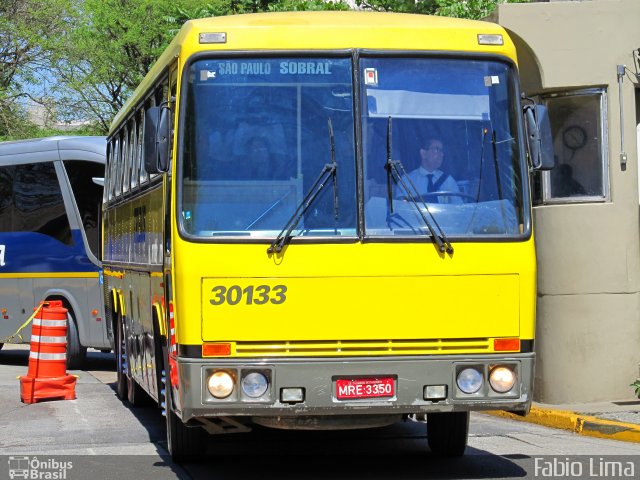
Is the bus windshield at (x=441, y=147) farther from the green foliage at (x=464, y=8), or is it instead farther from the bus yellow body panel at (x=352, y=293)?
the green foliage at (x=464, y=8)

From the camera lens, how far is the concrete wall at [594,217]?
13656 mm

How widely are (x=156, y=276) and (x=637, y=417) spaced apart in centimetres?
513

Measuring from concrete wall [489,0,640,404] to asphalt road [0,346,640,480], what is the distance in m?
1.39

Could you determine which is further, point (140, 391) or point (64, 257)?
point (64, 257)

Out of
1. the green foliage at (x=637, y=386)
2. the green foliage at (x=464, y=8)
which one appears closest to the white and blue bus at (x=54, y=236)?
the green foliage at (x=464, y=8)

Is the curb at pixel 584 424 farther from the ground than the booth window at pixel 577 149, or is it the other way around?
the booth window at pixel 577 149

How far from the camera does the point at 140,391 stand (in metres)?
14.1

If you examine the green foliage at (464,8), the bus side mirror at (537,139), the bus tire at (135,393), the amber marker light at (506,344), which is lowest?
the bus tire at (135,393)

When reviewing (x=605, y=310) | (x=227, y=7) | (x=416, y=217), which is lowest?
(x=605, y=310)

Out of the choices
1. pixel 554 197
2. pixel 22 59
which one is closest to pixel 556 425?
pixel 554 197

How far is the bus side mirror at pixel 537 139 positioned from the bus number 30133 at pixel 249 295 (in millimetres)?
2034

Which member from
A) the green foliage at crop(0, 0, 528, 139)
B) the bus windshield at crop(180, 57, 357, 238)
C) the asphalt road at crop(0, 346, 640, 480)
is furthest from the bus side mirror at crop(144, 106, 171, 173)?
the green foliage at crop(0, 0, 528, 139)

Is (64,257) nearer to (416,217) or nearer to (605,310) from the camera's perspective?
(605,310)

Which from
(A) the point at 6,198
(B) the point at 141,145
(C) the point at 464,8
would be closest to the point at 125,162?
(B) the point at 141,145
